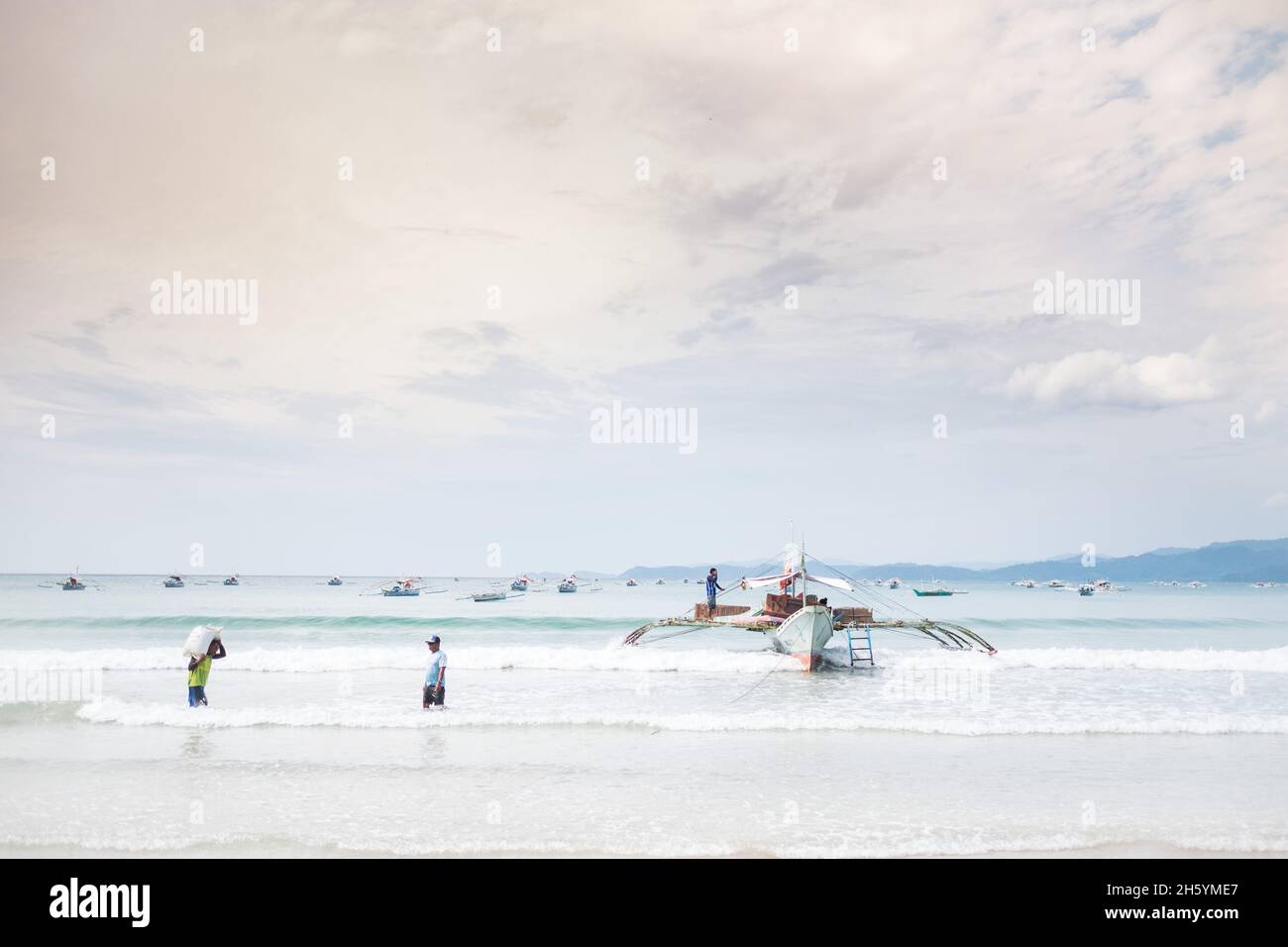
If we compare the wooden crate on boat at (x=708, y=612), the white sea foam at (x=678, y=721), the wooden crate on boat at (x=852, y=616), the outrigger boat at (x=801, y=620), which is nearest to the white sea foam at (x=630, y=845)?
the white sea foam at (x=678, y=721)

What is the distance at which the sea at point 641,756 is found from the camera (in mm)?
8891

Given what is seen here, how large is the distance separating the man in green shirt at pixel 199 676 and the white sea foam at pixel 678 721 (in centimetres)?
28

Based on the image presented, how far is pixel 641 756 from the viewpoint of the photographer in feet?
42.1

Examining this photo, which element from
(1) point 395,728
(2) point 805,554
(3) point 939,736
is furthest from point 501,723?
(2) point 805,554

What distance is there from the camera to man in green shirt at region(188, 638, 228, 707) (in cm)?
1622

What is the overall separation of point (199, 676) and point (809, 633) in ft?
55.7

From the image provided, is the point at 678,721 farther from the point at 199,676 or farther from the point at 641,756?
the point at 199,676

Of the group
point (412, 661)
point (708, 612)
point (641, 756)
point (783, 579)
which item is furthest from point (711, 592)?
point (641, 756)

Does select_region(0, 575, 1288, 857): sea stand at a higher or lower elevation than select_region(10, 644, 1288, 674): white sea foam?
higher

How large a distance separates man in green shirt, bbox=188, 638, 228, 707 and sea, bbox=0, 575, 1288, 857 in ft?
1.23

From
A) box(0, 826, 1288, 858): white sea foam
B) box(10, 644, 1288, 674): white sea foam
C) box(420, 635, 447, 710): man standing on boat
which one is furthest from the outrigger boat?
box(0, 826, 1288, 858): white sea foam

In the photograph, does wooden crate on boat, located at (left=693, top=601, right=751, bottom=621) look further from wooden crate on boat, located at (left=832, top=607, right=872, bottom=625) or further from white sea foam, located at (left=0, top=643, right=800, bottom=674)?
wooden crate on boat, located at (left=832, top=607, right=872, bottom=625)

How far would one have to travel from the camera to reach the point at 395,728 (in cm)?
1517
